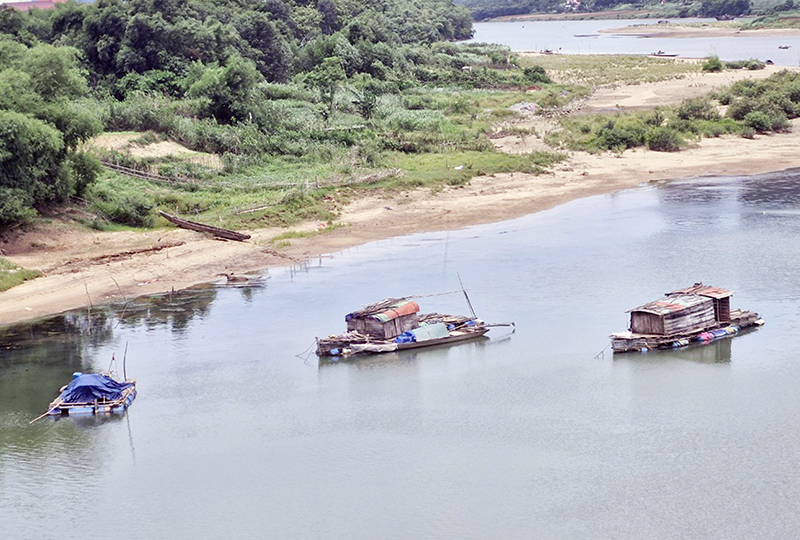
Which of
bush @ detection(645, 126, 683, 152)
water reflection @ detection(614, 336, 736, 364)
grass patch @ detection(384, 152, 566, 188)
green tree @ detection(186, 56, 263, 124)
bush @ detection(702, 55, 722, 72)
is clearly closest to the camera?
water reflection @ detection(614, 336, 736, 364)

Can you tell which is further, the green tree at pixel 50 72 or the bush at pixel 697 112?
the bush at pixel 697 112

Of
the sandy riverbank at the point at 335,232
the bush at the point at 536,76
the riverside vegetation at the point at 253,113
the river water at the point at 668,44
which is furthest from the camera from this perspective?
the river water at the point at 668,44

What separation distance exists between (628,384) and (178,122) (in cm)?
3207

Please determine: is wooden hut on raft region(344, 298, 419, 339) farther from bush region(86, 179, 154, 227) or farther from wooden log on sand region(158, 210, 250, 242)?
bush region(86, 179, 154, 227)

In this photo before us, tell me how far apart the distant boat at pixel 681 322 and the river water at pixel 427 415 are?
411 mm

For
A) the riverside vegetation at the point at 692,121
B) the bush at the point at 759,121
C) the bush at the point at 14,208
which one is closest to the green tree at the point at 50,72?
the bush at the point at 14,208

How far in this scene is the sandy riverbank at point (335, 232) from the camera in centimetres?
3912

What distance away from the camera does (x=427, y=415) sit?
28516mm

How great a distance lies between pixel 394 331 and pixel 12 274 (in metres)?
15.4

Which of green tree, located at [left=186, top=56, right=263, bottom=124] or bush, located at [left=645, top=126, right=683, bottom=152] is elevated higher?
green tree, located at [left=186, top=56, right=263, bottom=124]

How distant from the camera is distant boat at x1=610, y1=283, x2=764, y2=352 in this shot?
32.2 m

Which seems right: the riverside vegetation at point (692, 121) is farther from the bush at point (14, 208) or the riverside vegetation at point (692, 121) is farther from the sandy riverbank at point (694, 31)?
the sandy riverbank at point (694, 31)

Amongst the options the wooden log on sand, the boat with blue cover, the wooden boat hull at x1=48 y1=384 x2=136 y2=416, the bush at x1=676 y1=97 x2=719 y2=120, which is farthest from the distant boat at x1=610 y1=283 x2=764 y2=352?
the bush at x1=676 y1=97 x2=719 y2=120

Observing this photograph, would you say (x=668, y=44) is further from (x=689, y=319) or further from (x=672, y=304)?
(x=689, y=319)
